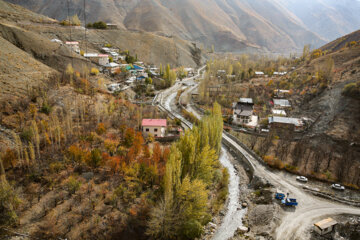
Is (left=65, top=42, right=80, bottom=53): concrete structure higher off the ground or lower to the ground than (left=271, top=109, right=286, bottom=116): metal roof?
higher

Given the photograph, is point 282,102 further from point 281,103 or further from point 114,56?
point 114,56

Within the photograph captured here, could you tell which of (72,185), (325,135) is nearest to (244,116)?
(325,135)

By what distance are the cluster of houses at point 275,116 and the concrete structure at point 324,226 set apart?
2565 cm

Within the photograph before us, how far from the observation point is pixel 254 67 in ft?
320

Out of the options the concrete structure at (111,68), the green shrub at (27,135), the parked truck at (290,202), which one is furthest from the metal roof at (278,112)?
the green shrub at (27,135)

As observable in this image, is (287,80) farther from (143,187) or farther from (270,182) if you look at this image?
(143,187)

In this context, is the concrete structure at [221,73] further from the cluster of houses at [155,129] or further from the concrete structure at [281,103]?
the cluster of houses at [155,129]

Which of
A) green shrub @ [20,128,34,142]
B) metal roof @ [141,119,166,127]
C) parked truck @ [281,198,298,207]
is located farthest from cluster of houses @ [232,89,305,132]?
green shrub @ [20,128,34,142]

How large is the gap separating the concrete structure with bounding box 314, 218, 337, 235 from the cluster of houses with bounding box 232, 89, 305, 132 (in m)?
25.7

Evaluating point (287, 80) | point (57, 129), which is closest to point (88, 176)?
point (57, 129)

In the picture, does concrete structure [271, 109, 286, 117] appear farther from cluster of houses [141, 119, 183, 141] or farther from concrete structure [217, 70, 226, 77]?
concrete structure [217, 70, 226, 77]

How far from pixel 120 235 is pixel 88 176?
8.78 m

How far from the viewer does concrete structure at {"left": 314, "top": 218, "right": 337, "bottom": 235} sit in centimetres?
2102

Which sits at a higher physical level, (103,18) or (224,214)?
(103,18)
